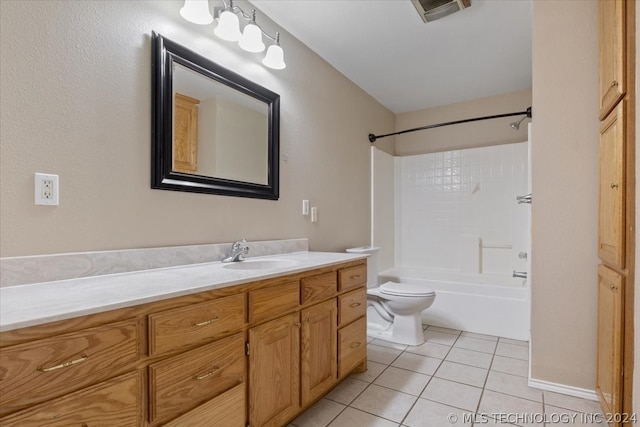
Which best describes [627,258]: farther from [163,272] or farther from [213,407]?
[163,272]

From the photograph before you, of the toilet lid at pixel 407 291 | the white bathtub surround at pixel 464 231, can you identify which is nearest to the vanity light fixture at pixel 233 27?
the white bathtub surround at pixel 464 231

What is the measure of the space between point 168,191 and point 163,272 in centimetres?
40

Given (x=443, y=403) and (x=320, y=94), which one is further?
(x=320, y=94)

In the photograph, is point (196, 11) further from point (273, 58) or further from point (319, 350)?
point (319, 350)

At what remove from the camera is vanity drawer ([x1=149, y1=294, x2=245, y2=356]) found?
3.12ft

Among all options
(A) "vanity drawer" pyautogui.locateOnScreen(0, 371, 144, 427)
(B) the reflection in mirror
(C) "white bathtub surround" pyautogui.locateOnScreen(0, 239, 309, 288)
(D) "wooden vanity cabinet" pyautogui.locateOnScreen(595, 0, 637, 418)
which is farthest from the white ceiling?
(A) "vanity drawer" pyautogui.locateOnScreen(0, 371, 144, 427)

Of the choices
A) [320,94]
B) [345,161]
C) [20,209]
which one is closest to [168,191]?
[20,209]

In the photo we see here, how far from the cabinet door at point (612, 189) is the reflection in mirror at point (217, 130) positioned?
176 cm

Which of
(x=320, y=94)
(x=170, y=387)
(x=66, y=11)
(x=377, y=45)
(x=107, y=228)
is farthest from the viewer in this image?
(x=320, y=94)

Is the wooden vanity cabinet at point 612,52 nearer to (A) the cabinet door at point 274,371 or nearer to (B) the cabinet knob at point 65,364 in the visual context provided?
(A) the cabinet door at point 274,371

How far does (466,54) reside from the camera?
8.48 feet

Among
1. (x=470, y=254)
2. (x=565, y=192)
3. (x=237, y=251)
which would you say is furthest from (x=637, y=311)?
(x=470, y=254)

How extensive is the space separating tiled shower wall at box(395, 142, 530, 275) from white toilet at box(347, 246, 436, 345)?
1.23 metres

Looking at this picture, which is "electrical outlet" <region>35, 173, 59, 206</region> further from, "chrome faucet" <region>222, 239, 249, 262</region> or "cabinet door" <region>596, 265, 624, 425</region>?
"cabinet door" <region>596, 265, 624, 425</region>
